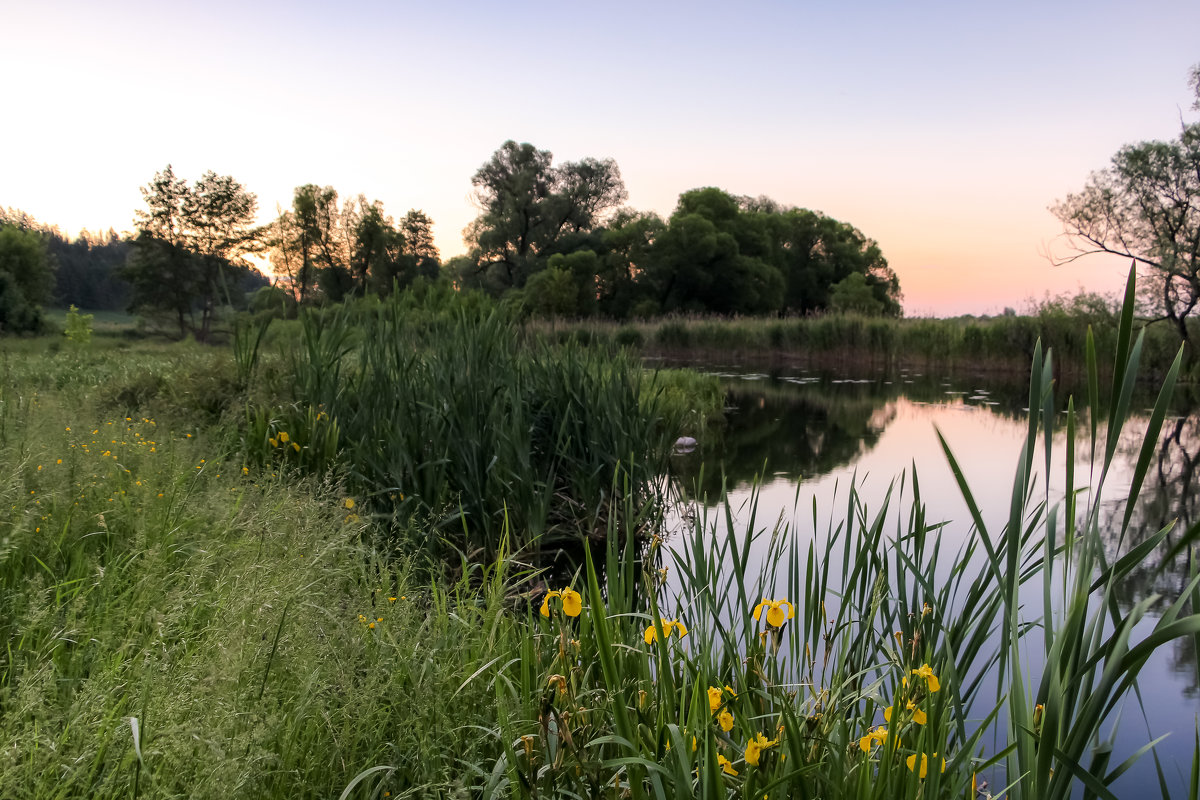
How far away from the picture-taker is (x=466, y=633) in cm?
234

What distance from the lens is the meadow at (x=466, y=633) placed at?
1220 millimetres

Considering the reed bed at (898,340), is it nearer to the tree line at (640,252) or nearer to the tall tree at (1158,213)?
the tall tree at (1158,213)

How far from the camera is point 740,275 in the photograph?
4059cm

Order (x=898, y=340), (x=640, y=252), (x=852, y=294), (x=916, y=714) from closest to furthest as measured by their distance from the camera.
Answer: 1. (x=916, y=714)
2. (x=898, y=340)
3. (x=640, y=252)
4. (x=852, y=294)

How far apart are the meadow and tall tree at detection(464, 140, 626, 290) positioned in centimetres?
3817

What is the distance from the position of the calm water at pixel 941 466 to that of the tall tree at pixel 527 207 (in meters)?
29.4

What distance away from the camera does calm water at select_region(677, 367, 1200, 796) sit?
11.3ft

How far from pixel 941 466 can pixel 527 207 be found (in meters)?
38.6

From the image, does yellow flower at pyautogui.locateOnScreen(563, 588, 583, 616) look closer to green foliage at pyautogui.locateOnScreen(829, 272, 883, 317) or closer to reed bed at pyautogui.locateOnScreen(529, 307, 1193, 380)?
reed bed at pyautogui.locateOnScreen(529, 307, 1193, 380)

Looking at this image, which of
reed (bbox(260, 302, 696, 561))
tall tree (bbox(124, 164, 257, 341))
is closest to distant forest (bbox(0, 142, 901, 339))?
tall tree (bbox(124, 164, 257, 341))

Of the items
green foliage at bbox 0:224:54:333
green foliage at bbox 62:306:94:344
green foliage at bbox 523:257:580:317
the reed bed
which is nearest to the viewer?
green foliage at bbox 62:306:94:344

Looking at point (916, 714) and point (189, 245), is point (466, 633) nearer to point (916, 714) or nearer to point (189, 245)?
point (916, 714)

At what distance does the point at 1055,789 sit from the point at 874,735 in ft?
1.12

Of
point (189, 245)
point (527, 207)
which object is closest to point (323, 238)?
point (189, 245)
